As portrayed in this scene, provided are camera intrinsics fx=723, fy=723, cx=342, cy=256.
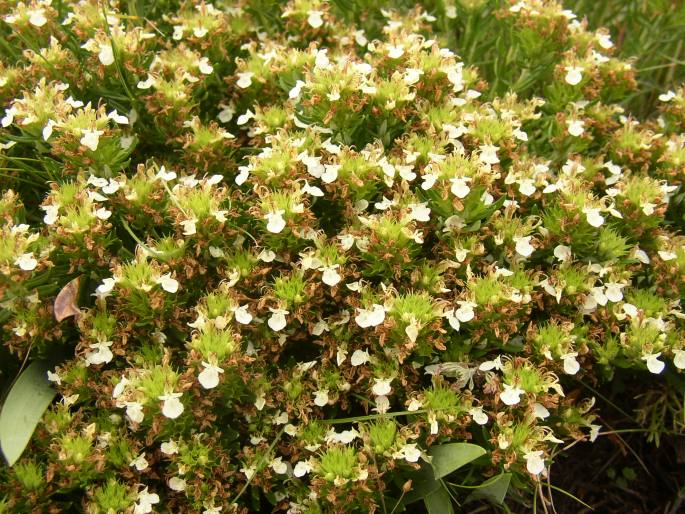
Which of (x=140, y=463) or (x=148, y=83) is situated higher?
→ (x=148, y=83)

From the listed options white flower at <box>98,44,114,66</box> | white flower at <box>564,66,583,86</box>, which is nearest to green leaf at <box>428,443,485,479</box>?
white flower at <box>564,66,583,86</box>

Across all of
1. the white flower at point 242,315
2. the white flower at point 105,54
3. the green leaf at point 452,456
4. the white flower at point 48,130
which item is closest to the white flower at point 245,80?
the white flower at point 105,54

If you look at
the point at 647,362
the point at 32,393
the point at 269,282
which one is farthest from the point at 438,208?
the point at 32,393

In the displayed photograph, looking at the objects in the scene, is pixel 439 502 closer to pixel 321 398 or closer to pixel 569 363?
pixel 321 398

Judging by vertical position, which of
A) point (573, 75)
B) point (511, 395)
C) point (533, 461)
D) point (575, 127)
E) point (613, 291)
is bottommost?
point (533, 461)

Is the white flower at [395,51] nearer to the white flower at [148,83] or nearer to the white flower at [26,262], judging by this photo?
the white flower at [148,83]

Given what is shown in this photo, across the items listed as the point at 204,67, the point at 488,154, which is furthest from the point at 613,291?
the point at 204,67
